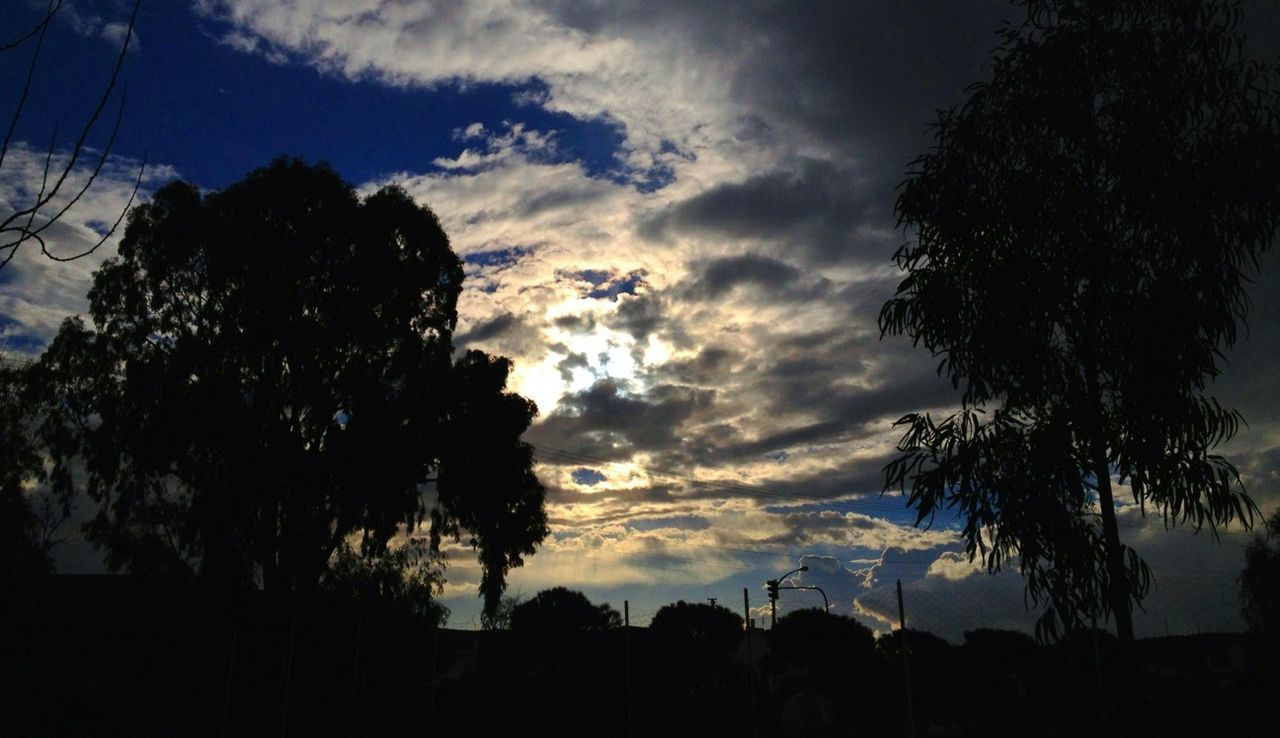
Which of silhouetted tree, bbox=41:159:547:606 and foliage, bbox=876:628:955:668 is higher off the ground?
silhouetted tree, bbox=41:159:547:606

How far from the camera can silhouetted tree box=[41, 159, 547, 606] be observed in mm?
22594

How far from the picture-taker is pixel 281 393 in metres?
23.5

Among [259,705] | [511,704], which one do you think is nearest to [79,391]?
[259,705]

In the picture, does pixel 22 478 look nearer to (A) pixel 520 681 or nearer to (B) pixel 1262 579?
(A) pixel 520 681

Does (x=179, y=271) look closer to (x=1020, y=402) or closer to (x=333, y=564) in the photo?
(x=333, y=564)

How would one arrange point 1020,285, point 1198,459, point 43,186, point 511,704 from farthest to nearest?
1. point 511,704
2. point 1020,285
3. point 1198,459
4. point 43,186

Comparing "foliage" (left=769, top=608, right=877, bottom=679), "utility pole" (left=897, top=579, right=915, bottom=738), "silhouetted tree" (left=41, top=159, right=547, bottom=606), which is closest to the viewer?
"utility pole" (left=897, top=579, right=915, bottom=738)

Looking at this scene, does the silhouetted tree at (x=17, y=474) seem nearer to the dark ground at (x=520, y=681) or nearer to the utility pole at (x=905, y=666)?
the dark ground at (x=520, y=681)

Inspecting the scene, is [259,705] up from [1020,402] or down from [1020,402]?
down

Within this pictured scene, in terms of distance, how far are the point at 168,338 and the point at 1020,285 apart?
21200mm

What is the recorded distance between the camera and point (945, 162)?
11461 millimetres

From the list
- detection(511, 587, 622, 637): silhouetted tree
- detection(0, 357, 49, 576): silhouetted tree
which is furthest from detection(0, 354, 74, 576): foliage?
detection(511, 587, 622, 637): silhouetted tree

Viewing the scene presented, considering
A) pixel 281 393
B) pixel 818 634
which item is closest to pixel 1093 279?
pixel 281 393

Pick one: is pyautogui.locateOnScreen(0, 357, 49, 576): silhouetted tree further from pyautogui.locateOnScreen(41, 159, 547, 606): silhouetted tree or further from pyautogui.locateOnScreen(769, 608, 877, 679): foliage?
pyautogui.locateOnScreen(769, 608, 877, 679): foliage
